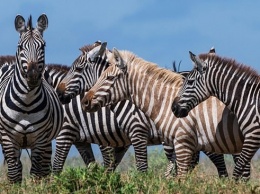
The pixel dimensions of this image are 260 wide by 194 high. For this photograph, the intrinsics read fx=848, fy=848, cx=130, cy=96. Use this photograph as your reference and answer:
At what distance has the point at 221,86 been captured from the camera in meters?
13.8

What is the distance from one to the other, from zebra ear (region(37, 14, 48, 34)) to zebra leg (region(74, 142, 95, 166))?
15.2ft

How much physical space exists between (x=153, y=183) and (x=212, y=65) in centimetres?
363

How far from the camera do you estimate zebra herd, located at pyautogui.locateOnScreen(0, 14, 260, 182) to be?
1321 cm

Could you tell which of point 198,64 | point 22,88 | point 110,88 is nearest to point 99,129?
point 110,88

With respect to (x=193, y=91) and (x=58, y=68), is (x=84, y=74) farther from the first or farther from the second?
(x=193, y=91)

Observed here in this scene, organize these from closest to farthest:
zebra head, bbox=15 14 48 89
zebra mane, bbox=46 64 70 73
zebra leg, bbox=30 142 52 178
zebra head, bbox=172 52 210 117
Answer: zebra head, bbox=15 14 48 89
zebra leg, bbox=30 142 52 178
zebra head, bbox=172 52 210 117
zebra mane, bbox=46 64 70 73

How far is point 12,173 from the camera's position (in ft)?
43.8

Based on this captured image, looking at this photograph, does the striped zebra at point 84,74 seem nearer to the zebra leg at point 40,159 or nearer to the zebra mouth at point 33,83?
the zebra leg at point 40,159

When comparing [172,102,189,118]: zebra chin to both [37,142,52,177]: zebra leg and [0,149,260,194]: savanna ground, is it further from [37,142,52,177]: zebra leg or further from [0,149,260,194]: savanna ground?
[0,149,260,194]: savanna ground

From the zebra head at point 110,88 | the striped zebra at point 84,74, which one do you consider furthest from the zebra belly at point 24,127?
the striped zebra at point 84,74

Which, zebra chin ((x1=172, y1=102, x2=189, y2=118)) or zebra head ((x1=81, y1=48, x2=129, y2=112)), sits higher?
zebra head ((x1=81, y1=48, x2=129, y2=112))

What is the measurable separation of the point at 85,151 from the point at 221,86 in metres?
4.95

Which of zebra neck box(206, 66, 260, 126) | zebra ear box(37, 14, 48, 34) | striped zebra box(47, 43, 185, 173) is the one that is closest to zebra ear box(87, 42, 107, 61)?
striped zebra box(47, 43, 185, 173)

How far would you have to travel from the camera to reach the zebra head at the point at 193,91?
13.8 metres
